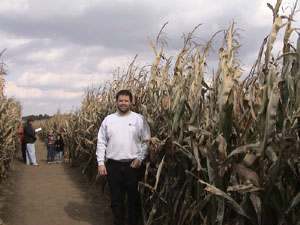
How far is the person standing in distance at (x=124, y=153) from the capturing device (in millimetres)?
3855

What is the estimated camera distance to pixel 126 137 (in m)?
3.87

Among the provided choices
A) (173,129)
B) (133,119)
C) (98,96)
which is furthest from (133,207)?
(98,96)

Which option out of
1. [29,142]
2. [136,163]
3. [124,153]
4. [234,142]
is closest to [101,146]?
[124,153]

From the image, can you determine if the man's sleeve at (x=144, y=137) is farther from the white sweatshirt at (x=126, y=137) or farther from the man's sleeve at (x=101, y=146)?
the man's sleeve at (x=101, y=146)

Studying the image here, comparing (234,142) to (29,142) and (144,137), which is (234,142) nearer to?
(144,137)

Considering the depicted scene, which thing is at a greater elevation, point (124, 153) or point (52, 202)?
point (124, 153)

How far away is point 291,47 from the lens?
2211 mm

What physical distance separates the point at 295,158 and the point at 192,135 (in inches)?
43.0

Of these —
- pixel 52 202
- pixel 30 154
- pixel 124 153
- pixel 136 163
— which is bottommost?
pixel 52 202

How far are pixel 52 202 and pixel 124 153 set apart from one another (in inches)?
94.3

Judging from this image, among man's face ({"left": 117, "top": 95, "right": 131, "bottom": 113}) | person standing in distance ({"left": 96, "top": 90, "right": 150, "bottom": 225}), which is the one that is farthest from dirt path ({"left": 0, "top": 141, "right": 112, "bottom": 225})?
man's face ({"left": 117, "top": 95, "right": 131, "bottom": 113})

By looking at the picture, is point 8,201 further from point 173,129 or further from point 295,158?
point 295,158

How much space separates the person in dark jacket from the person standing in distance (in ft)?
23.1

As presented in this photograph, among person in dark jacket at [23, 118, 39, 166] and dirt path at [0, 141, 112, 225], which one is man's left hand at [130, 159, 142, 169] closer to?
dirt path at [0, 141, 112, 225]
